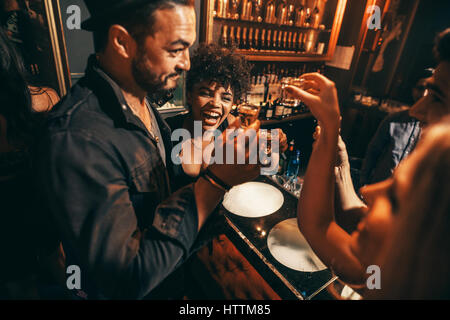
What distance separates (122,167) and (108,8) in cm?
60

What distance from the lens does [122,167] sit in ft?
2.89

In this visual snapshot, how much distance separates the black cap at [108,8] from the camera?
2.70ft

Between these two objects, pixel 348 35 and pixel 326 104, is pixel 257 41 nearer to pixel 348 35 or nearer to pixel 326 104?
pixel 348 35

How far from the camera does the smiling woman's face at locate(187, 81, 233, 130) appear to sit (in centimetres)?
200

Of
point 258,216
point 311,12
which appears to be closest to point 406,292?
point 258,216

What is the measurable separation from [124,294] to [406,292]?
0.87 meters

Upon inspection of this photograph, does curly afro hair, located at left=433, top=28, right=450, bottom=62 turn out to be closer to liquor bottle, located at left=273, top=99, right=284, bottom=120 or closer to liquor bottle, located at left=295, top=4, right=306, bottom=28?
liquor bottle, located at left=273, top=99, right=284, bottom=120

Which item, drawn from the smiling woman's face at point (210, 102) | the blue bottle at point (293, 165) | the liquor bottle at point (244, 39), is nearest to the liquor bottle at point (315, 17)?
the liquor bottle at point (244, 39)

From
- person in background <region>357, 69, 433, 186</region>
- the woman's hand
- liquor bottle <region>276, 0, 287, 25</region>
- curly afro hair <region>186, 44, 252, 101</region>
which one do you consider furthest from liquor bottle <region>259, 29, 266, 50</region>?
the woman's hand

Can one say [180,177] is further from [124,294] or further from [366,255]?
[366,255]

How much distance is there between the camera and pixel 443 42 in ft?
4.29

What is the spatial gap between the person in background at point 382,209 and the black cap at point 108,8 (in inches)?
29.3

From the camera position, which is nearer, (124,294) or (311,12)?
(124,294)
